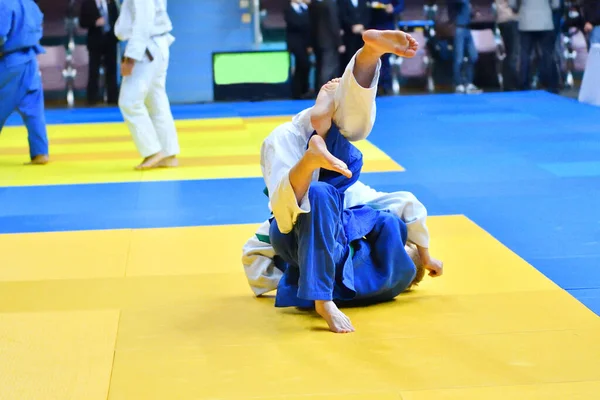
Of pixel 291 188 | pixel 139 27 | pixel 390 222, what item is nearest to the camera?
pixel 291 188

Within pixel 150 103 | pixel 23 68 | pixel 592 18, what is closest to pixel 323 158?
pixel 150 103

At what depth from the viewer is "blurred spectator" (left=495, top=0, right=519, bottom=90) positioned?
1573 centimetres

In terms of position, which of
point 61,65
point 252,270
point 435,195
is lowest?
point 61,65

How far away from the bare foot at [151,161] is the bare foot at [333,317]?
5.05 m

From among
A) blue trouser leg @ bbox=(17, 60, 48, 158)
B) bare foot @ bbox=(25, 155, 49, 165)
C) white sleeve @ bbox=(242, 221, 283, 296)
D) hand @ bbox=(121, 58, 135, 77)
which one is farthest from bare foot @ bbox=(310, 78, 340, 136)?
bare foot @ bbox=(25, 155, 49, 165)

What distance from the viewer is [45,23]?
55.1ft

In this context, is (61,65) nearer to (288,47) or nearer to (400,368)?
→ (288,47)

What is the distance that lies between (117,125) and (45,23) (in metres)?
4.84

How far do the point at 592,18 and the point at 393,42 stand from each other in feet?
35.8

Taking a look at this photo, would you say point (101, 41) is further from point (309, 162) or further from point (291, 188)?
point (309, 162)

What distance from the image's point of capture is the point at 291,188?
4020 millimetres

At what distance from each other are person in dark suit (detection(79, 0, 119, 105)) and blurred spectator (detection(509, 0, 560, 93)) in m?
6.45

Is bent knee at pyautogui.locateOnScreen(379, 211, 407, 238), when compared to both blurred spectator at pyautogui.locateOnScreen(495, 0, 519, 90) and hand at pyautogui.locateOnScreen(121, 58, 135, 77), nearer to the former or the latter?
hand at pyautogui.locateOnScreen(121, 58, 135, 77)

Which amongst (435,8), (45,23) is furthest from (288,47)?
(45,23)
